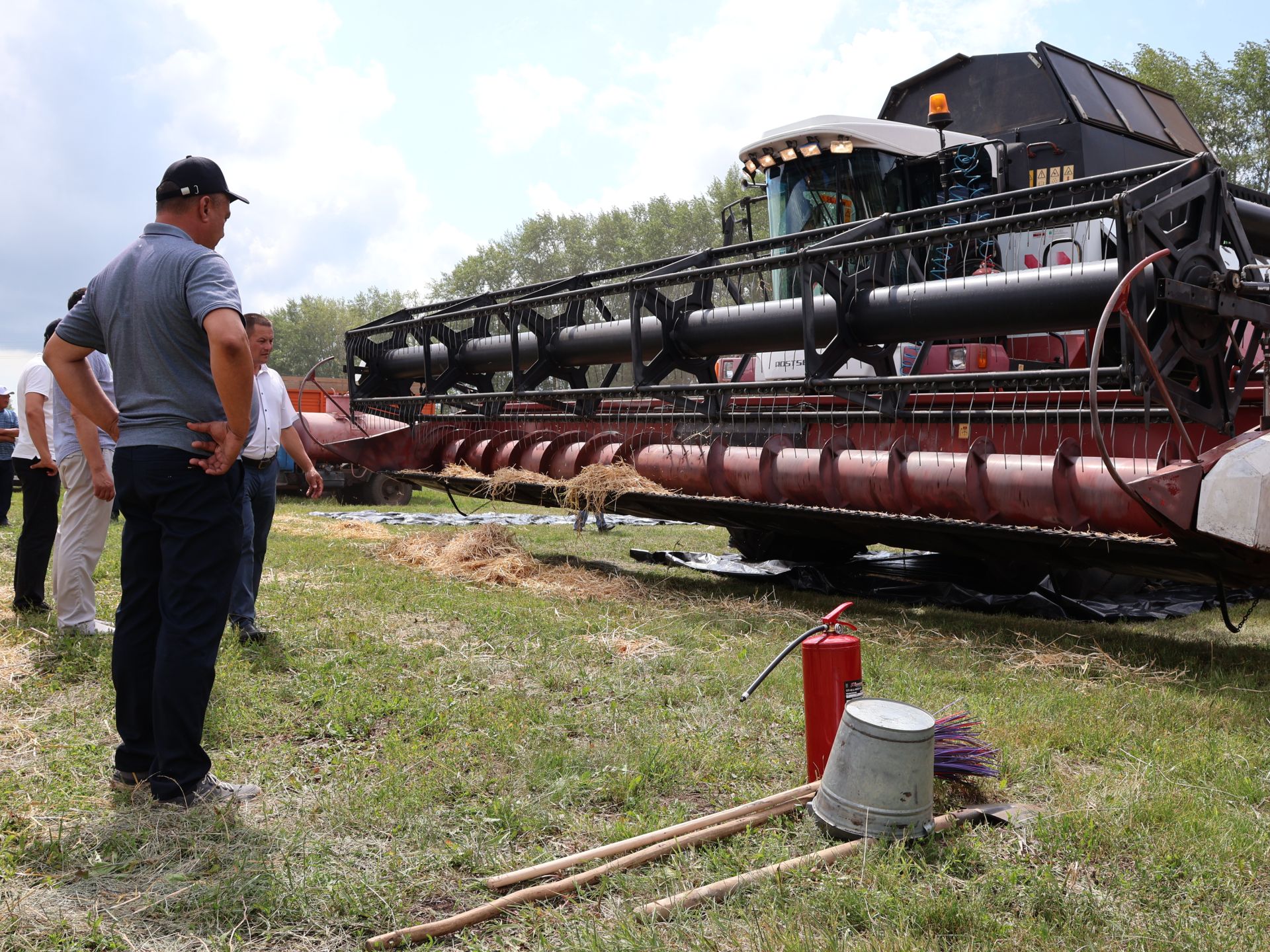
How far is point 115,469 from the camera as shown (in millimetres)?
3094

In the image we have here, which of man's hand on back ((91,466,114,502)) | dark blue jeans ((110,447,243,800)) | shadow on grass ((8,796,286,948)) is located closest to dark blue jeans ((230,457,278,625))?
man's hand on back ((91,466,114,502))

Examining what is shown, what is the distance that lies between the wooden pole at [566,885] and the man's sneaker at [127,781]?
1.24 meters

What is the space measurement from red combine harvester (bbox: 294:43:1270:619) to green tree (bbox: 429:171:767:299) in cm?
5359

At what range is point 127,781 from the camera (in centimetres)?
314

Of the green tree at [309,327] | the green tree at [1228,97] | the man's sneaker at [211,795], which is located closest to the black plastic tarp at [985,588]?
the man's sneaker at [211,795]

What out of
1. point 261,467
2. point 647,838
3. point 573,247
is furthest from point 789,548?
point 573,247

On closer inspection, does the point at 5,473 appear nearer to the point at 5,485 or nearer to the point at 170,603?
the point at 5,485

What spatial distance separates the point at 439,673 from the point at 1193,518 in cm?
328

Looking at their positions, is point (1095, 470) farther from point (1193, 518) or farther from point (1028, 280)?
point (1028, 280)

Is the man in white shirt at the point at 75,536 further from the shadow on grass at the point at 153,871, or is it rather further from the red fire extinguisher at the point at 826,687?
the red fire extinguisher at the point at 826,687

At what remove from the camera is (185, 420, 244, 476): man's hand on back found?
301cm

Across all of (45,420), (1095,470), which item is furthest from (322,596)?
(1095,470)

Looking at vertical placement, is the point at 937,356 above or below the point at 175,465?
above

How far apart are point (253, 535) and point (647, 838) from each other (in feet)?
10.2
